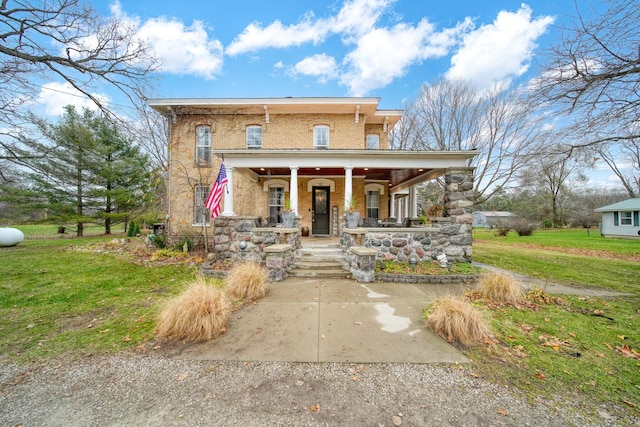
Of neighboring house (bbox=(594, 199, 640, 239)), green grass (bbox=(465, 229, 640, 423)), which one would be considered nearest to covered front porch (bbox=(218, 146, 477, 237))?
green grass (bbox=(465, 229, 640, 423))

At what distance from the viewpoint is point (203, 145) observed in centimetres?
1195

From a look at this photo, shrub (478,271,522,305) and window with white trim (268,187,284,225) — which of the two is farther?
window with white trim (268,187,284,225)

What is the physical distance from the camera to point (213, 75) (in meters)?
13.3

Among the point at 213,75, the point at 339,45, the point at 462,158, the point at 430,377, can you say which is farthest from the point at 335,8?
the point at 430,377

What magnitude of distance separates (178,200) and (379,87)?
12.9 meters

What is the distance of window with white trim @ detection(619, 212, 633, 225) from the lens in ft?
63.4

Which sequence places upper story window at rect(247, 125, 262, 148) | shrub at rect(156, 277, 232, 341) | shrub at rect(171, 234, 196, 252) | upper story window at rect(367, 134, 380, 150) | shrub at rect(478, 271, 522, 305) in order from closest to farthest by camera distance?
1. shrub at rect(156, 277, 232, 341)
2. shrub at rect(478, 271, 522, 305)
3. shrub at rect(171, 234, 196, 252)
4. upper story window at rect(247, 125, 262, 148)
5. upper story window at rect(367, 134, 380, 150)

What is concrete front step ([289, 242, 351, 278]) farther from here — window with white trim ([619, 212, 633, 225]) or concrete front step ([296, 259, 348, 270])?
window with white trim ([619, 212, 633, 225])

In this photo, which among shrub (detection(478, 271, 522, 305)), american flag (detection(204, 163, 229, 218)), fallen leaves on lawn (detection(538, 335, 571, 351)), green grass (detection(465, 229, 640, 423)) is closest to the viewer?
green grass (detection(465, 229, 640, 423))

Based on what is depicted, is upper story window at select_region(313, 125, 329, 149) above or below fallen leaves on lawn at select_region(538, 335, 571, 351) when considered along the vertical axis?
above

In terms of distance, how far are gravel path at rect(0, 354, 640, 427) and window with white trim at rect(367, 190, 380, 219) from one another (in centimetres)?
1025

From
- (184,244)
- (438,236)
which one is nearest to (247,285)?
(438,236)

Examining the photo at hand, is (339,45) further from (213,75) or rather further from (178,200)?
(178,200)

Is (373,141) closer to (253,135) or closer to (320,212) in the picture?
(320,212)
